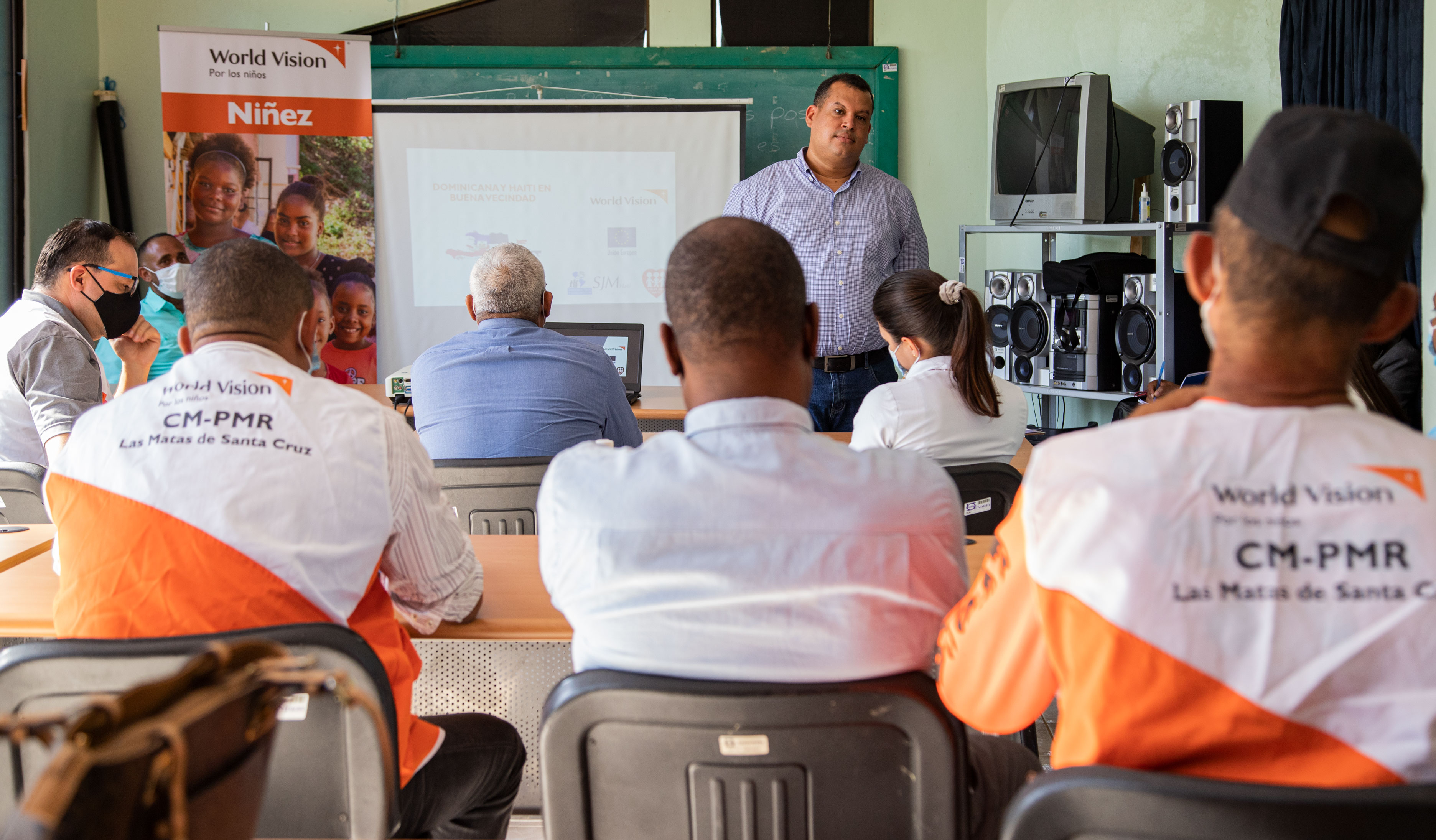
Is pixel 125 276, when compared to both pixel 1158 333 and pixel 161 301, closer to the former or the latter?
pixel 161 301

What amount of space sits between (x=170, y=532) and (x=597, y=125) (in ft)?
15.7

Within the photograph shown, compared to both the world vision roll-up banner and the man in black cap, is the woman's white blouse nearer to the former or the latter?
the man in black cap

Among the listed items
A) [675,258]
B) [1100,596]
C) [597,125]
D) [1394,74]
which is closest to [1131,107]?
[1394,74]

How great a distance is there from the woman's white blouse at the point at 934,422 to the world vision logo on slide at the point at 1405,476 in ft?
4.85

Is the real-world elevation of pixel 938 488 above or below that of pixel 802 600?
above

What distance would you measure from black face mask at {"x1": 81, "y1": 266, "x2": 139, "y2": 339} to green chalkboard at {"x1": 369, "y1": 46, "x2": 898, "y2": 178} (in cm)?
302

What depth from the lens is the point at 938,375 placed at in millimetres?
2453

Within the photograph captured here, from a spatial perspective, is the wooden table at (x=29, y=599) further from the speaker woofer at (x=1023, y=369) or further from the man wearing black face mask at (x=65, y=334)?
the speaker woofer at (x=1023, y=369)

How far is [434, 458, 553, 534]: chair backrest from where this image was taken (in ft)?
7.11

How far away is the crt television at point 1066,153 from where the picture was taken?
4.71 meters

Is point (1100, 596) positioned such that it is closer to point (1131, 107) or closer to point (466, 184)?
point (1131, 107)

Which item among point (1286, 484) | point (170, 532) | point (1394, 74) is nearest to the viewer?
point (1286, 484)

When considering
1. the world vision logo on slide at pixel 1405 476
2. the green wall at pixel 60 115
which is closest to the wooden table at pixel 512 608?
the world vision logo on slide at pixel 1405 476

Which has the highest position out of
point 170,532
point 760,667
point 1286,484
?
point 1286,484
